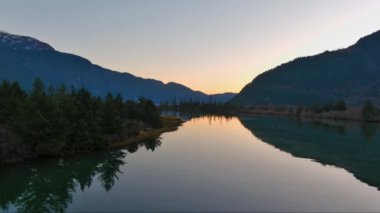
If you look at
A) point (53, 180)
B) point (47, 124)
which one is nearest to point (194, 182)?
point (53, 180)

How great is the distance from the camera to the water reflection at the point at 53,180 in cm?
2722

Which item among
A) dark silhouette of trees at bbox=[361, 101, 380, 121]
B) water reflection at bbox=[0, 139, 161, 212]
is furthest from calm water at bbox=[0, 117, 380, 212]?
dark silhouette of trees at bbox=[361, 101, 380, 121]

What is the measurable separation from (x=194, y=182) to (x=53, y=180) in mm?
14543

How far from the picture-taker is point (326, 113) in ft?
579

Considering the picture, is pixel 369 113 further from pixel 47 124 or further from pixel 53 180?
pixel 53 180

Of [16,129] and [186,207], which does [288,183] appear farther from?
[16,129]

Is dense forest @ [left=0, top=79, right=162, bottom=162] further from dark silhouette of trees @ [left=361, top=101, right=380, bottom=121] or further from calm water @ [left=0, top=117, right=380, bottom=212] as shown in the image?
dark silhouette of trees @ [left=361, top=101, right=380, bottom=121]

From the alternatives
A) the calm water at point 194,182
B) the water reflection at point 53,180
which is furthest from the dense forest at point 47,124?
the calm water at point 194,182

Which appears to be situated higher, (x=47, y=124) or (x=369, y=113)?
(x=47, y=124)

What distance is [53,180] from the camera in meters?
34.7

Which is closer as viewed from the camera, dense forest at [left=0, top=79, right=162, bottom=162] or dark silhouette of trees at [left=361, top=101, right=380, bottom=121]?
dense forest at [left=0, top=79, right=162, bottom=162]

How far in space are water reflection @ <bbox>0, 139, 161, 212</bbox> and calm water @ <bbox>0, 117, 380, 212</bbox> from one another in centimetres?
7

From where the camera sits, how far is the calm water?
2753 centimetres

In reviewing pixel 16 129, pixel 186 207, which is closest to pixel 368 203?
pixel 186 207
